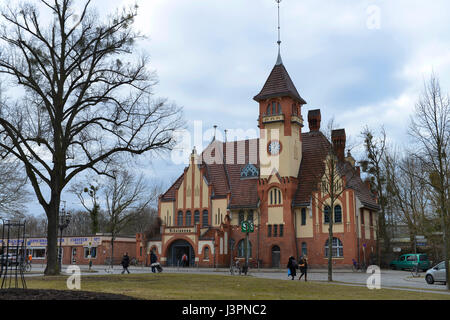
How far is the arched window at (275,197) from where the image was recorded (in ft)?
173

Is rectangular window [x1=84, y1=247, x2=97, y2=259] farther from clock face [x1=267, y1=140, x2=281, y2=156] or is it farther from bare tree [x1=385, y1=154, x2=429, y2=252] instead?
bare tree [x1=385, y1=154, x2=429, y2=252]

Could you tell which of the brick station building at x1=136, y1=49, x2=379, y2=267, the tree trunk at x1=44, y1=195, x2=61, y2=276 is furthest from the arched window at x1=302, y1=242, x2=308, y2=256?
the tree trunk at x1=44, y1=195, x2=61, y2=276

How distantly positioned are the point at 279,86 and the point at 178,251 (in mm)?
23307

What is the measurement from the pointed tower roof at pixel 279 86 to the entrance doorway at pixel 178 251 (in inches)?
769

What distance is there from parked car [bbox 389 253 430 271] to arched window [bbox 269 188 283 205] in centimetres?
1451

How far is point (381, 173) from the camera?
2292 inches

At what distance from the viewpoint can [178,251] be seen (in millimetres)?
57250

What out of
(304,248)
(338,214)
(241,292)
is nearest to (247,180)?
(304,248)

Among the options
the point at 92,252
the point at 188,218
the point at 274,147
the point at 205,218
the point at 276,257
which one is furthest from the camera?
the point at 92,252

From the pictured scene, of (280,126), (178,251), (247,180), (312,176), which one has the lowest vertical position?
(178,251)

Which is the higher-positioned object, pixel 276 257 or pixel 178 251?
pixel 178 251

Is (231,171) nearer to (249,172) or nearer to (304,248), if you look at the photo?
(249,172)

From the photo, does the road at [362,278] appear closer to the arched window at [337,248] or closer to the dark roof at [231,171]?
the arched window at [337,248]
